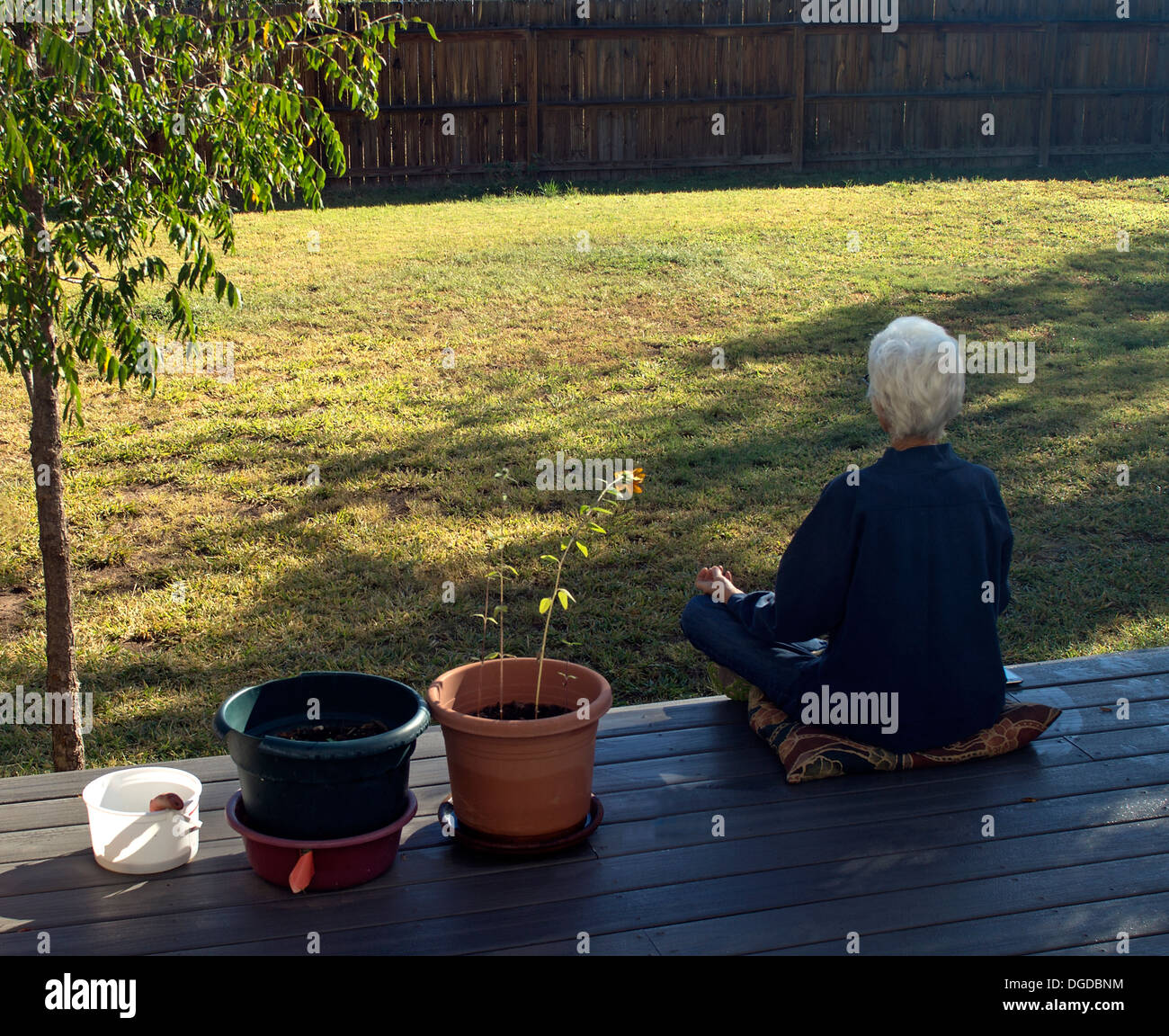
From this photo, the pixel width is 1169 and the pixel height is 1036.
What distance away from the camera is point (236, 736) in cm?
246

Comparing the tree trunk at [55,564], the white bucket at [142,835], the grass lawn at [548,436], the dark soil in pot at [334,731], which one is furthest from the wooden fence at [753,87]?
the white bucket at [142,835]

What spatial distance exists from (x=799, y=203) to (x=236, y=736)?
10.5 metres

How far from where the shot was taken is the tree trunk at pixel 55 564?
3.51m

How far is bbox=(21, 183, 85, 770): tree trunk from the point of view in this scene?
3.51 metres

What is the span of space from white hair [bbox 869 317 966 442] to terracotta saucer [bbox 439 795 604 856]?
1265 mm

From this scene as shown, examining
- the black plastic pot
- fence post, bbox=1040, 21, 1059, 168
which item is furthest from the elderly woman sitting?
fence post, bbox=1040, 21, 1059, 168

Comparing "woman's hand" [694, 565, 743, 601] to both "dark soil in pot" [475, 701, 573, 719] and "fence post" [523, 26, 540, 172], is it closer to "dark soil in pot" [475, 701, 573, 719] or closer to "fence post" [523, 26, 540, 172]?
"dark soil in pot" [475, 701, 573, 719]

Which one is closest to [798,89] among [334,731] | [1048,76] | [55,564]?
[1048,76]

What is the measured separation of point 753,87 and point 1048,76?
356 cm

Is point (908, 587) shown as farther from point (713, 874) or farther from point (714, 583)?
point (713, 874)

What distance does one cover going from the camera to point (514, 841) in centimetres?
268

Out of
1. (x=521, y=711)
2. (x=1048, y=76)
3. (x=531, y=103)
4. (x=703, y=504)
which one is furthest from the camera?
(x=1048, y=76)
